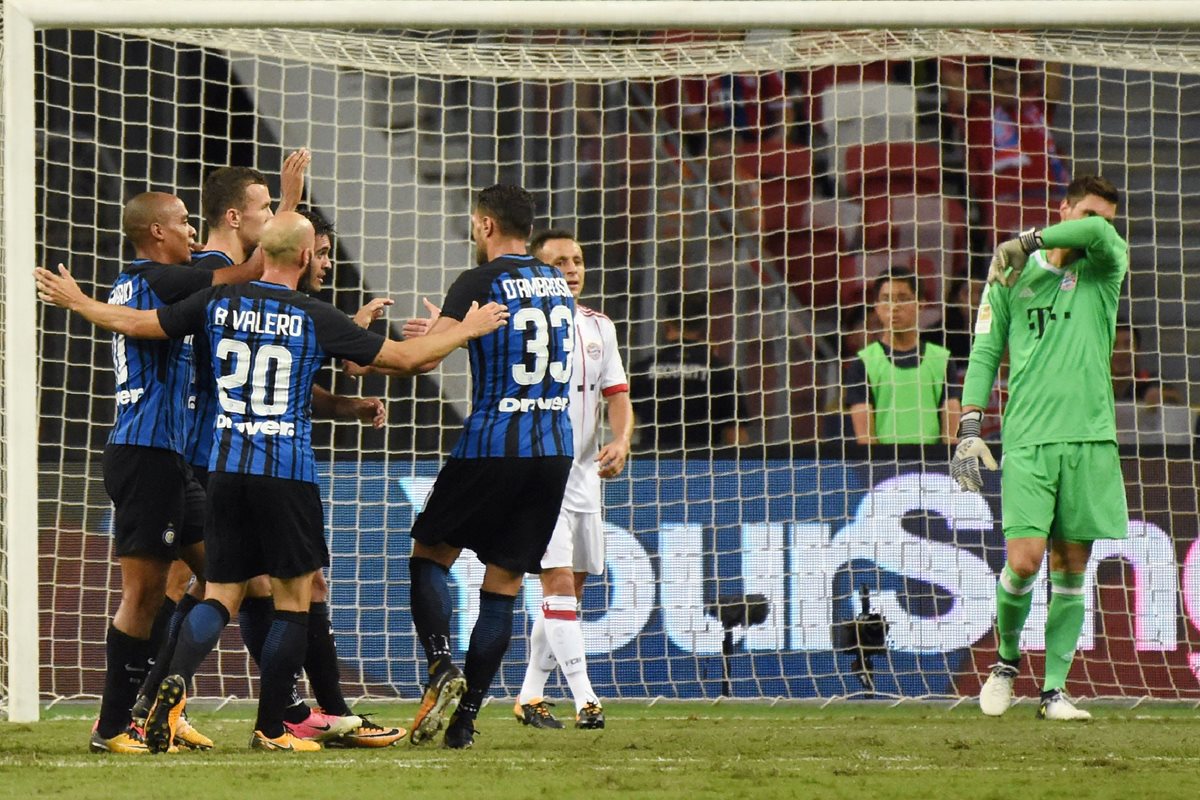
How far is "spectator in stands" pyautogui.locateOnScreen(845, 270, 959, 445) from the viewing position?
8.66 m

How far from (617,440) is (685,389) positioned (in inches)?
98.4

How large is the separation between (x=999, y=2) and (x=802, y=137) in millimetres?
2969

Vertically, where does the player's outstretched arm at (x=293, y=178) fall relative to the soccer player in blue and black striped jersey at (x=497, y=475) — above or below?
above

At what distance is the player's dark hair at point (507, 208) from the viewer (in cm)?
570

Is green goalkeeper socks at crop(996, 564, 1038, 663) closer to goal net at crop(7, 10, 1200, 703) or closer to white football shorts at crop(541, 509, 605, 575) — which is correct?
goal net at crop(7, 10, 1200, 703)

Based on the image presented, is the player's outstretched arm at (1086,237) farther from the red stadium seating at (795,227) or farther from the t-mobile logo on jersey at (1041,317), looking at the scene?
the red stadium seating at (795,227)

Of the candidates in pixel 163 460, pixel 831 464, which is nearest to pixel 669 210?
pixel 831 464

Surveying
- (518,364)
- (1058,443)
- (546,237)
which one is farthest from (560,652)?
(1058,443)

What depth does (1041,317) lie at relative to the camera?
22.6 ft

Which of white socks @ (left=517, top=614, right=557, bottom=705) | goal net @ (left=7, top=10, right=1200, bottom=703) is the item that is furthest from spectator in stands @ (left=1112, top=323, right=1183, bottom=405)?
white socks @ (left=517, top=614, right=557, bottom=705)

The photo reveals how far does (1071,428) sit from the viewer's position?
677 cm

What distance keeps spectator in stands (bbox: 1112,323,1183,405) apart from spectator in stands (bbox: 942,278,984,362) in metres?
0.77

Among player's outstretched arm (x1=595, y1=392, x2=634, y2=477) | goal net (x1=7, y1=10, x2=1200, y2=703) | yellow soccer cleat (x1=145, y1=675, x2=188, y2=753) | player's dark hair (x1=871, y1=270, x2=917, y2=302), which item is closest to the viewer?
yellow soccer cleat (x1=145, y1=675, x2=188, y2=753)

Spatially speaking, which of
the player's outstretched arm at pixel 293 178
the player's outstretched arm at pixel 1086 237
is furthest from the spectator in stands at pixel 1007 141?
the player's outstretched arm at pixel 293 178
